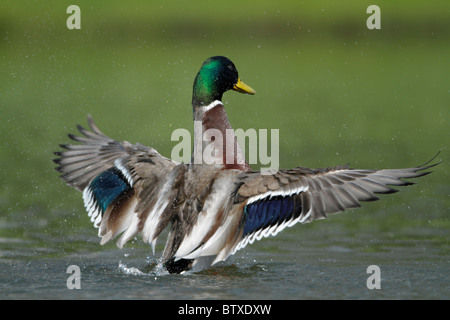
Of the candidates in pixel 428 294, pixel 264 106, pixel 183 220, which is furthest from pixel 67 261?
pixel 264 106

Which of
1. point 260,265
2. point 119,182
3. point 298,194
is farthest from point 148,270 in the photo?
point 298,194

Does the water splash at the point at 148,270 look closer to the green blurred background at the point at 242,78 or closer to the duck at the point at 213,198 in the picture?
the duck at the point at 213,198

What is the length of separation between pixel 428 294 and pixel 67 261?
10.1 feet

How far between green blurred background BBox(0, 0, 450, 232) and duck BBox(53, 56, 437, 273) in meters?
1.62

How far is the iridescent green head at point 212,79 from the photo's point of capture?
743 cm

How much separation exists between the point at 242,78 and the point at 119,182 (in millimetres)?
11171

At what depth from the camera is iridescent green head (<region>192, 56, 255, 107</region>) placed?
743cm

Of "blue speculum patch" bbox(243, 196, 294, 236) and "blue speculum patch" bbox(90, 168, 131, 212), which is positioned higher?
"blue speculum patch" bbox(90, 168, 131, 212)

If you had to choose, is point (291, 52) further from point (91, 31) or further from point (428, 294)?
point (428, 294)

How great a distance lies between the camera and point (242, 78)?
17.8 metres

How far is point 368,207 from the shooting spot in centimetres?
909

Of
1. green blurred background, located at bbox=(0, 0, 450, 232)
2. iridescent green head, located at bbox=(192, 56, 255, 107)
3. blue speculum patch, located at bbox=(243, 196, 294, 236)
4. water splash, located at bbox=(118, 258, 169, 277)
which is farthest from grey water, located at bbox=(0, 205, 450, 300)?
iridescent green head, located at bbox=(192, 56, 255, 107)

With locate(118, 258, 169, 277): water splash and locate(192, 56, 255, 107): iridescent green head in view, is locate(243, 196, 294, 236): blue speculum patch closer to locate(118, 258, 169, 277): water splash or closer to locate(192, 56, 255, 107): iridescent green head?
locate(118, 258, 169, 277): water splash

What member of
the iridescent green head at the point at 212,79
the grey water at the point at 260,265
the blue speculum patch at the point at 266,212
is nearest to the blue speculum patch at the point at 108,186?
the grey water at the point at 260,265
